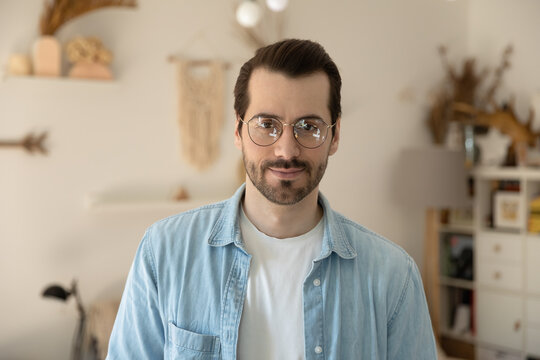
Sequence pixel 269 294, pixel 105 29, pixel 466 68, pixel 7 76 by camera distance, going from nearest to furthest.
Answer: pixel 269 294 < pixel 7 76 < pixel 105 29 < pixel 466 68

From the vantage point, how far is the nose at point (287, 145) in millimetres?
1288

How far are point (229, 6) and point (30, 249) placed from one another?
1.79 metres

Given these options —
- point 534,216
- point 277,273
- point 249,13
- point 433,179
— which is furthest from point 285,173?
point 534,216

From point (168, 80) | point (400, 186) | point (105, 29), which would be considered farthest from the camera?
point (400, 186)

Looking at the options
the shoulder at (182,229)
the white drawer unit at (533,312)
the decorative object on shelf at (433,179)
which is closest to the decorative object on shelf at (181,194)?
the decorative object on shelf at (433,179)

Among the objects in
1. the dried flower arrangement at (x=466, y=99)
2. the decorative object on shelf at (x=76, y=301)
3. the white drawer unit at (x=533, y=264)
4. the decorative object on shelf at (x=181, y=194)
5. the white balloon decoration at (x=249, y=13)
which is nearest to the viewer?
the decorative object on shelf at (x=76, y=301)

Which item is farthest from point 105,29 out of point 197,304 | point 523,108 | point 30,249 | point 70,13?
point 523,108

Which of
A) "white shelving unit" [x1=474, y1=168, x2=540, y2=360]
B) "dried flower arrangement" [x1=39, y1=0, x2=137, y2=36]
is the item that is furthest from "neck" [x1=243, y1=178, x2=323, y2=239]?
"white shelving unit" [x1=474, y1=168, x2=540, y2=360]

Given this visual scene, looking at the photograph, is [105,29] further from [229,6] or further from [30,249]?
[30,249]

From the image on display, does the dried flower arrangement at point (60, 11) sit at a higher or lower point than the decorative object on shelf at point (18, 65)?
higher

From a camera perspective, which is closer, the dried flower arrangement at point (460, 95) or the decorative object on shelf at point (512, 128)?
the decorative object on shelf at point (512, 128)

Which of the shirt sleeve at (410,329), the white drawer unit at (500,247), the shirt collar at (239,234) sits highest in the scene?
the shirt collar at (239,234)

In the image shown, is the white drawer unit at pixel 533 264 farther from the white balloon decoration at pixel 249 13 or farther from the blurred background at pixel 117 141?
the white balloon decoration at pixel 249 13

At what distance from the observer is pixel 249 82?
Answer: 1.37 meters
